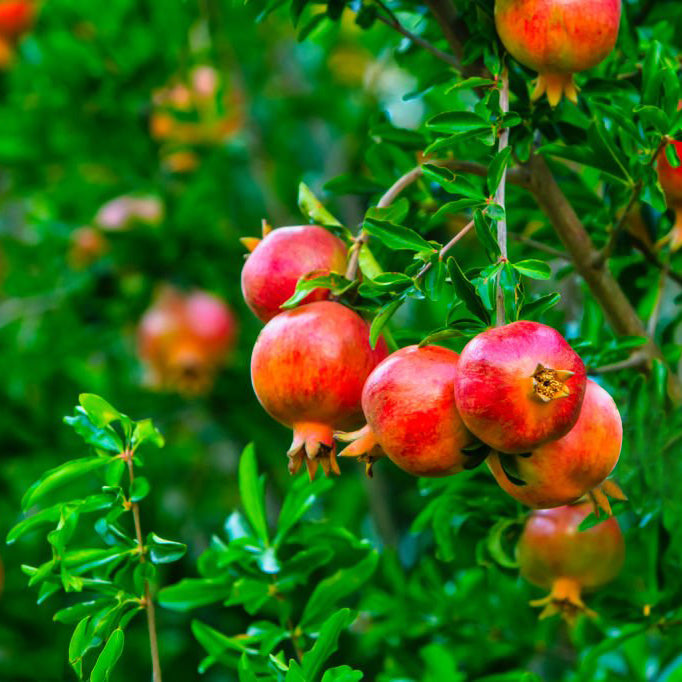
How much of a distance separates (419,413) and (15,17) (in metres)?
1.82

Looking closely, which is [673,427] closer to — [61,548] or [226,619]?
[61,548]

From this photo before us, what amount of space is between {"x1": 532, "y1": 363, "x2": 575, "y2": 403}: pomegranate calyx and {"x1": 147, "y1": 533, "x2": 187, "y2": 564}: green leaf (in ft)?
1.00

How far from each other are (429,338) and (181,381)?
1.25 m

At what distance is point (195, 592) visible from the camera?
3.18 ft

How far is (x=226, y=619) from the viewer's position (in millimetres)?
1775

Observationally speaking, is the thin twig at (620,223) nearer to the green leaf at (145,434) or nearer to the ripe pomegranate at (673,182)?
the ripe pomegranate at (673,182)

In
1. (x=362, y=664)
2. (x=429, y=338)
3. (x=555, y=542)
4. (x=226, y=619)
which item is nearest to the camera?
(x=429, y=338)

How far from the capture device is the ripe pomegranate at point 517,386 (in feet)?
2.04

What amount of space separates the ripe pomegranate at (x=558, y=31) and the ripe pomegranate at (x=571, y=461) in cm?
25

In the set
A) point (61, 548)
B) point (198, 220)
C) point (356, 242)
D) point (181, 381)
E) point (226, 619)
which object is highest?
point (356, 242)

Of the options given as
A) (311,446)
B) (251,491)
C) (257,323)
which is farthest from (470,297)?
(257,323)

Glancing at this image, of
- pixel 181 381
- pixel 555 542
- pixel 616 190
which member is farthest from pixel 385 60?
pixel 555 542

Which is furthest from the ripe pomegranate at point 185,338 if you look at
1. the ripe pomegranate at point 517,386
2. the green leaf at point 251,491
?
the ripe pomegranate at point 517,386

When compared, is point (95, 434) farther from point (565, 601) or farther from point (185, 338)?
point (185, 338)
